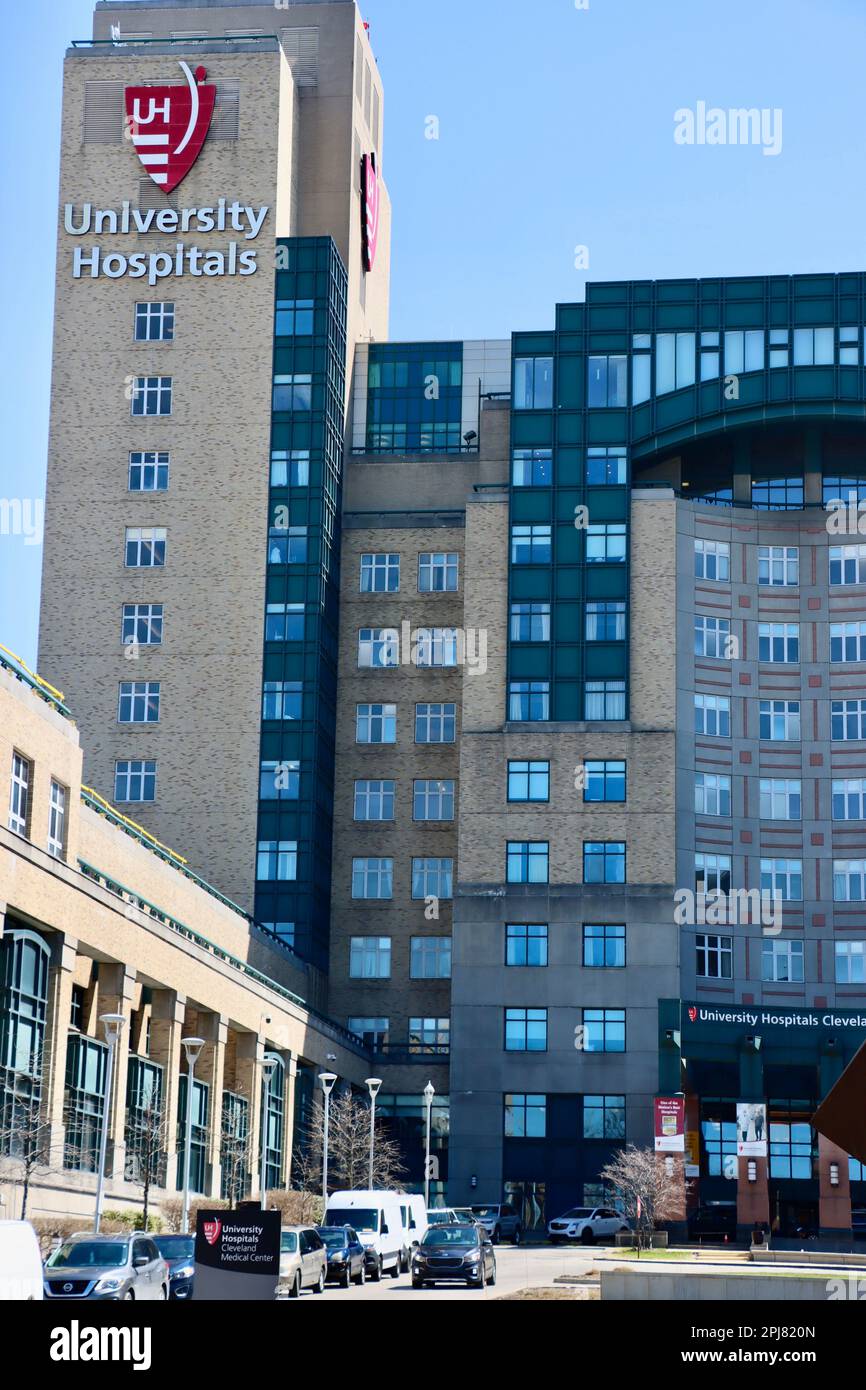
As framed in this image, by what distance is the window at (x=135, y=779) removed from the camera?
3873 inches

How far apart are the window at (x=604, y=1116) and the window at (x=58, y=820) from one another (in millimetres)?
40824

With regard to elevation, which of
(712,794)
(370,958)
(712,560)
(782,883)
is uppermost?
(712,560)

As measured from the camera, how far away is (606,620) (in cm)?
9762

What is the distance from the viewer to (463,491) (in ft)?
352

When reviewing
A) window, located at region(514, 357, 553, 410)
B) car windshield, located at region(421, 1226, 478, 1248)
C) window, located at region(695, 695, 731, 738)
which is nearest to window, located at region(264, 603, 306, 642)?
window, located at region(514, 357, 553, 410)

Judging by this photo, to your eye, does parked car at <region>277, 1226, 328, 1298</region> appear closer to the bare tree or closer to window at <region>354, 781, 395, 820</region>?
the bare tree

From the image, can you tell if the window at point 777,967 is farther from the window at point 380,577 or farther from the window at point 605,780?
the window at point 380,577

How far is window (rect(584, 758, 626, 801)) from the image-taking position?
95.3 metres

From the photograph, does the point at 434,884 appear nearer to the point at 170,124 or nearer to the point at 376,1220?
the point at 170,124

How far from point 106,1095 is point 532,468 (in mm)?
53389

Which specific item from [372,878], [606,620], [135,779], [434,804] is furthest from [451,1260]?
[434,804]
